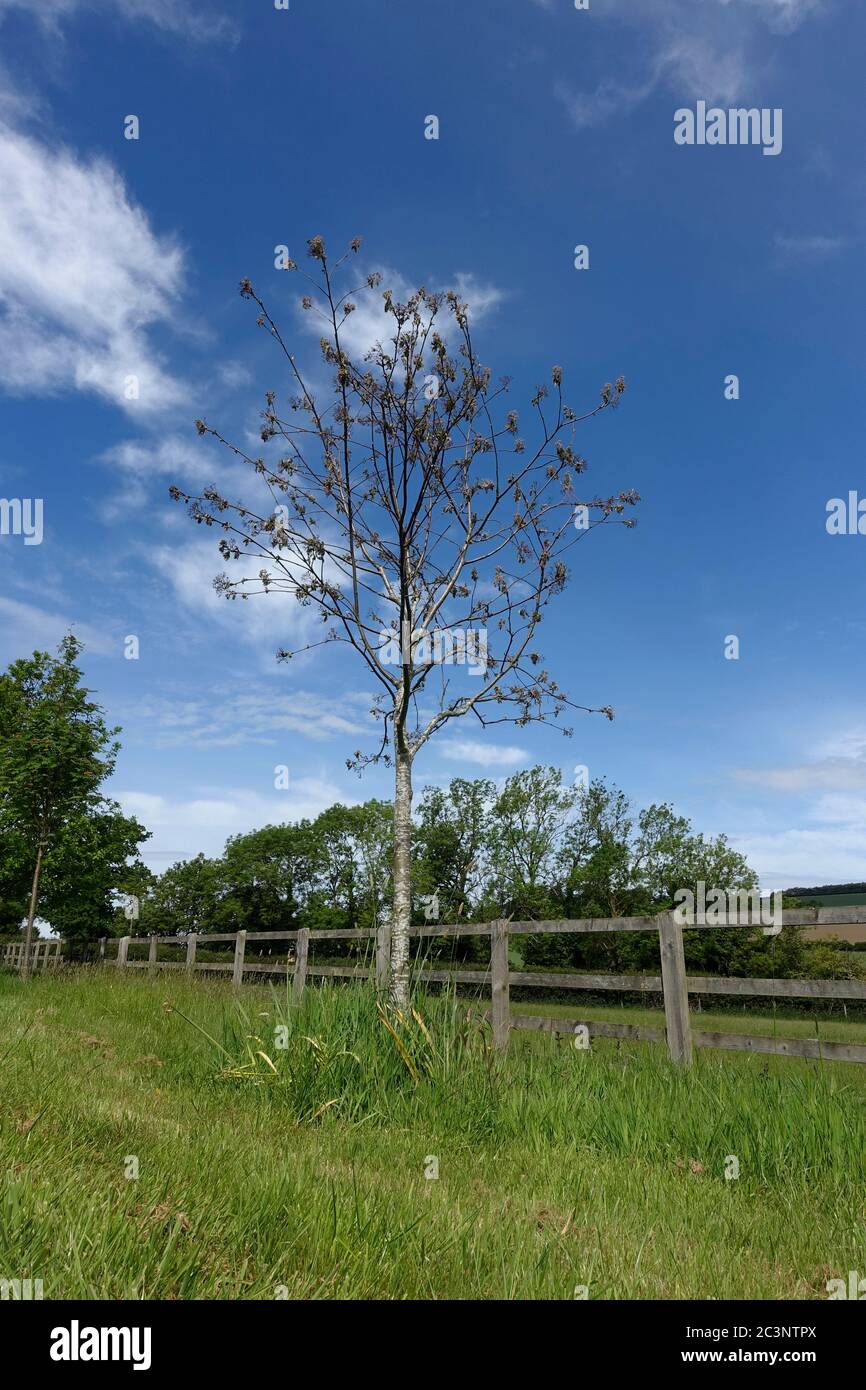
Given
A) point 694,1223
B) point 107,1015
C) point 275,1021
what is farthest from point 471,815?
point 694,1223

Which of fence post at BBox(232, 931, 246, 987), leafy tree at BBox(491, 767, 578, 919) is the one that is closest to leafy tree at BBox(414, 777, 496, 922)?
leafy tree at BBox(491, 767, 578, 919)

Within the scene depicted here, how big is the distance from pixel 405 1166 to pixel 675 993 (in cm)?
377

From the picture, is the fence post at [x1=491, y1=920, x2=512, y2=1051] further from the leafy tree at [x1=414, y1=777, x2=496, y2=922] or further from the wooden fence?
the leafy tree at [x1=414, y1=777, x2=496, y2=922]

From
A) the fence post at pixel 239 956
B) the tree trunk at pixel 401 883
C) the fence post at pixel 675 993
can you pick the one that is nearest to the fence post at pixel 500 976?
the tree trunk at pixel 401 883

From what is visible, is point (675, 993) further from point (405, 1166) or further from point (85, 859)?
point (85, 859)

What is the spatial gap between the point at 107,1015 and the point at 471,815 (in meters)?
37.3

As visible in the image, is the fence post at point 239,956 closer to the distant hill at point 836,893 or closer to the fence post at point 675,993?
the fence post at point 675,993

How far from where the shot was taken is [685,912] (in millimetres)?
7785

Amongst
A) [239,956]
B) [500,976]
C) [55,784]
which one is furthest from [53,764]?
[500,976]

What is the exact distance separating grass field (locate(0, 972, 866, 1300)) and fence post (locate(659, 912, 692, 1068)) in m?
0.19

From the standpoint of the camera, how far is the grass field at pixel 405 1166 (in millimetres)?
2674

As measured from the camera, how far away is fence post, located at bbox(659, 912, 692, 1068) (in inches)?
291
